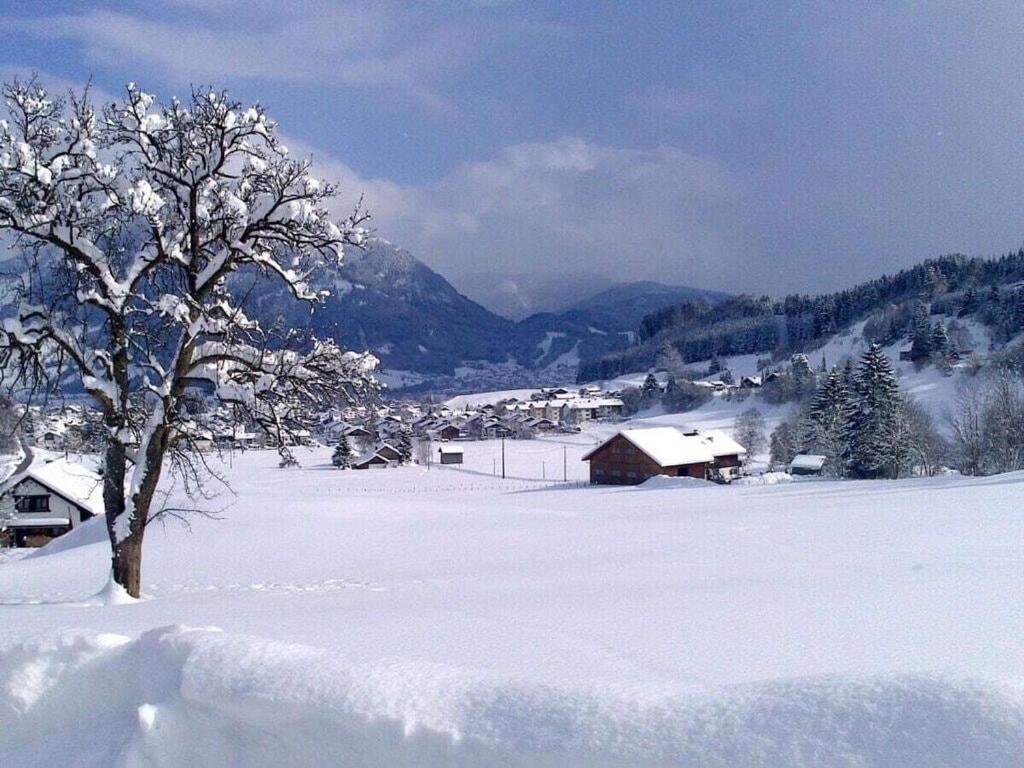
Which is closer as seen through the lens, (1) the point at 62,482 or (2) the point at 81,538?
(2) the point at 81,538

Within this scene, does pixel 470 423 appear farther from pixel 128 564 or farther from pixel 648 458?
pixel 128 564

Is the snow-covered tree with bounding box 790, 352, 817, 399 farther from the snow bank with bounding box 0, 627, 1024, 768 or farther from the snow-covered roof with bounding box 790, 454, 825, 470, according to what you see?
the snow bank with bounding box 0, 627, 1024, 768

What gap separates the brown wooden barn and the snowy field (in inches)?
1679

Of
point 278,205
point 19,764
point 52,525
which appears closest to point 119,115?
point 278,205

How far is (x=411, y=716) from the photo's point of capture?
3.20 metres

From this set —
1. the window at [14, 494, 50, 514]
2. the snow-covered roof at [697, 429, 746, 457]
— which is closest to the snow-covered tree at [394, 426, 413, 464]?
the snow-covered roof at [697, 429, 746, 457]

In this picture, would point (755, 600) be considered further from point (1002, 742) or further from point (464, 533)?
point (464, 533)

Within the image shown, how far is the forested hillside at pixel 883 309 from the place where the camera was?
402 feet

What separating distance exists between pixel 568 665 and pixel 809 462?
2149 inches

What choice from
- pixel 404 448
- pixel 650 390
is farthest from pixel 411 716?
pixel 650 390

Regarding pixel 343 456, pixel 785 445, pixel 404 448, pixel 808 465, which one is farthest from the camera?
pixel 404 448

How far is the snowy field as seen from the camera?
9.27 feet

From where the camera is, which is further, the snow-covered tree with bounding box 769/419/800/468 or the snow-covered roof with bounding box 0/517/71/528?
the snow-covered tree with bounding box 769/419/800/468

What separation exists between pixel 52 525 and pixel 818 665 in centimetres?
4965
